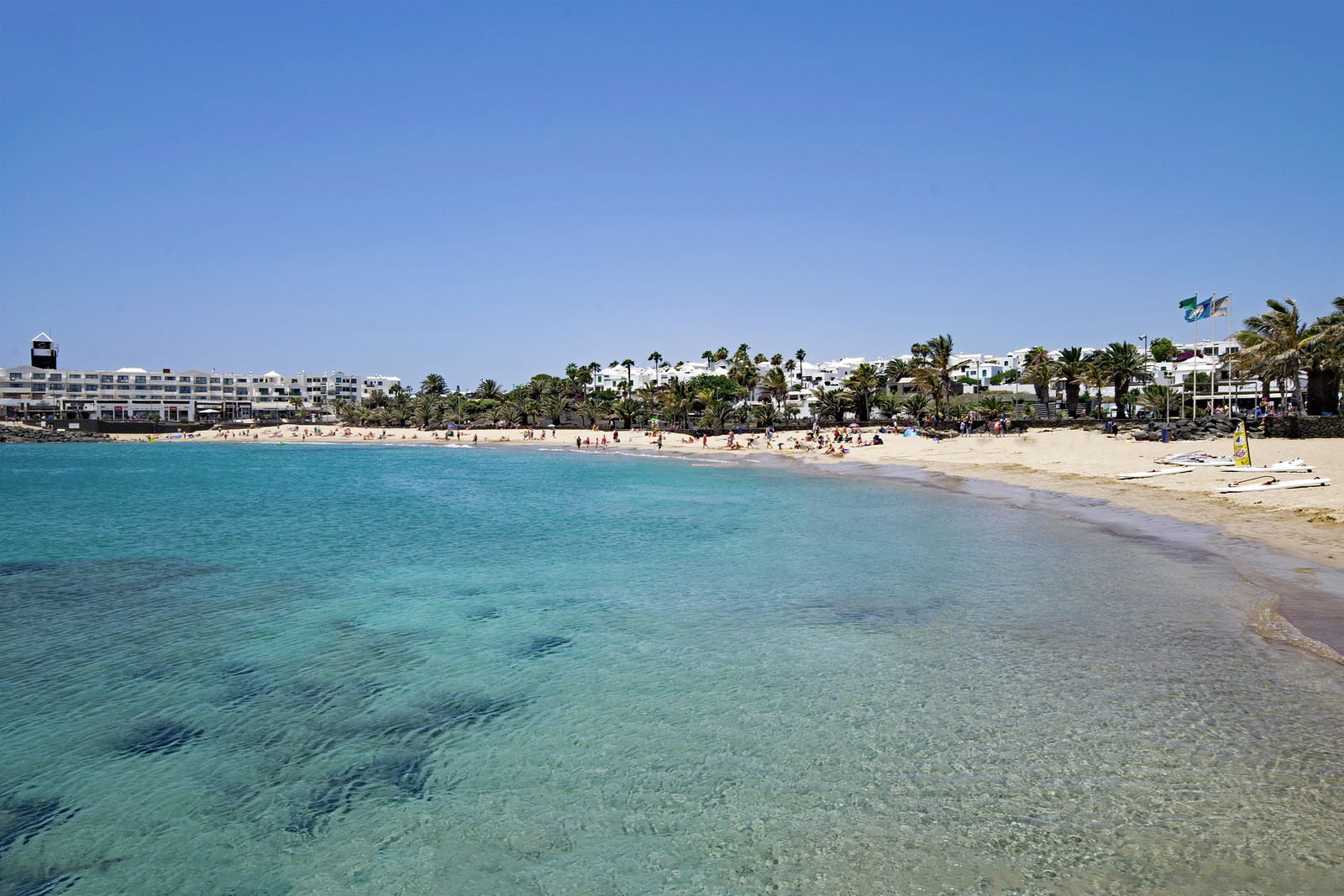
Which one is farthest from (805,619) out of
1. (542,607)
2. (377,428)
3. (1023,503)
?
(377,428)

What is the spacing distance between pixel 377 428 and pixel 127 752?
398 feet

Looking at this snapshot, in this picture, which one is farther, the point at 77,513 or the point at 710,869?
the point at 77,513

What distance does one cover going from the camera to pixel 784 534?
72.6 feet

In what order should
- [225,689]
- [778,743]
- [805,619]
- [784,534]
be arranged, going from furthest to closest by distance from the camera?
[784,534], [805,619], [225,689], [778,743]

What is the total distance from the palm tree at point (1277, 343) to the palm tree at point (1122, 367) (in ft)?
58.7

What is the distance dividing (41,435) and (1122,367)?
14061 centimetres

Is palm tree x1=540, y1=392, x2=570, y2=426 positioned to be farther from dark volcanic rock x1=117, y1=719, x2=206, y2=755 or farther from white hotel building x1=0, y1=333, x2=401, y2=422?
dark volcanic rock x1=117, y1=719, x2=206, y2=755

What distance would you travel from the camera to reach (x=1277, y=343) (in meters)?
41.3

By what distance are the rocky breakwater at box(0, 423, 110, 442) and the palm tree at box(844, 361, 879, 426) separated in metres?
111

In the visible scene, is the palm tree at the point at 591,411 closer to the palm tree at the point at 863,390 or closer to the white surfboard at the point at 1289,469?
the palm tree at the point at 863,390

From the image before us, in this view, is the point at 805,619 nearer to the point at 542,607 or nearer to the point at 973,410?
the point at 542,607

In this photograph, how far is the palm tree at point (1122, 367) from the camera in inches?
2466

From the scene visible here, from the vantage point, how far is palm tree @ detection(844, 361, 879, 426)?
261ft

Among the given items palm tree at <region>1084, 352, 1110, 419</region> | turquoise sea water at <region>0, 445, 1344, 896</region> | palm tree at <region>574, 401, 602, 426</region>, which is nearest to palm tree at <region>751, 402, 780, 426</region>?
palm tree at <region>574, 401, 602, 426</region>
